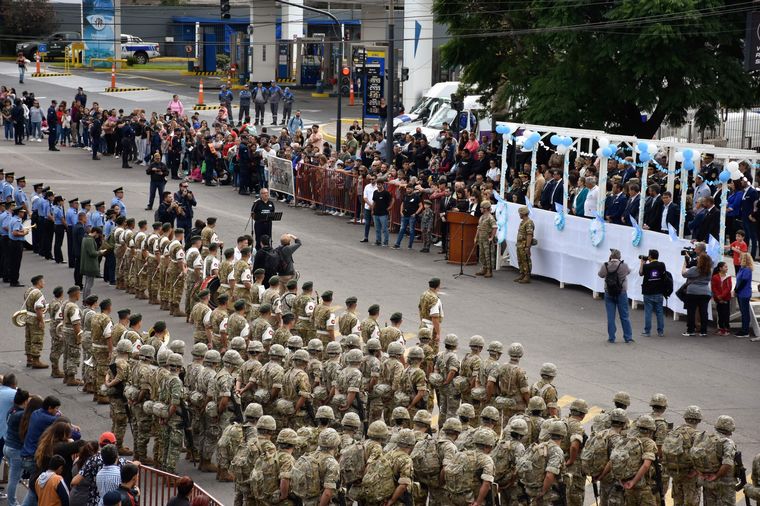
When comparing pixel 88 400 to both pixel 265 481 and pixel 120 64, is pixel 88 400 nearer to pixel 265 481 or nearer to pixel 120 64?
pixel 265 481

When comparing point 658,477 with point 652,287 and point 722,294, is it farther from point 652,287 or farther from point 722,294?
point 722,294

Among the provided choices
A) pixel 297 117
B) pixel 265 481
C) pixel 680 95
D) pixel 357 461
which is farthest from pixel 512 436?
pixel 297 117

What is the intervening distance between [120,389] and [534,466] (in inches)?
235

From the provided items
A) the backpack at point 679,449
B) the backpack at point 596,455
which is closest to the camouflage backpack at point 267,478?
the backpack at point 596,455

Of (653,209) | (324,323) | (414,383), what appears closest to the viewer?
(414,383)

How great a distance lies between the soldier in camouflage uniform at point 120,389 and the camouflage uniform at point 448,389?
4084 millimetres

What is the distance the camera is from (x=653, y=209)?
2405 cm

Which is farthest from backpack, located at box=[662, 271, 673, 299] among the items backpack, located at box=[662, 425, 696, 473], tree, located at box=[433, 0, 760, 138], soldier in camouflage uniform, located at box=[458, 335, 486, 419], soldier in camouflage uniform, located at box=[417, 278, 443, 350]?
tree, located at box=[433, 0, 760, 138]

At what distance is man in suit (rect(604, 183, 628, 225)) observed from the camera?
24750 mm

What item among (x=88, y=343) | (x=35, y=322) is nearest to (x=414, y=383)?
(x=88, y=343)

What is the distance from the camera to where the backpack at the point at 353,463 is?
12773 mm

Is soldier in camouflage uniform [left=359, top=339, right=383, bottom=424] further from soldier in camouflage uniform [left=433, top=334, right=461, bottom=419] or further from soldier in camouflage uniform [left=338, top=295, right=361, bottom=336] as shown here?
soldier in camouflage uniform [left=338, top=295, right=361, bottom=336]

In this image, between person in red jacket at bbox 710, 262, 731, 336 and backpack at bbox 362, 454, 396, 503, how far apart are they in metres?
11.2

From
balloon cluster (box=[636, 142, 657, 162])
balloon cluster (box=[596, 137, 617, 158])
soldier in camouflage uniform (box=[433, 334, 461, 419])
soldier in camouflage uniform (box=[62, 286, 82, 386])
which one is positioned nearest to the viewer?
soldier in camouflage uniform (box=[433, 334, 461, 419])
